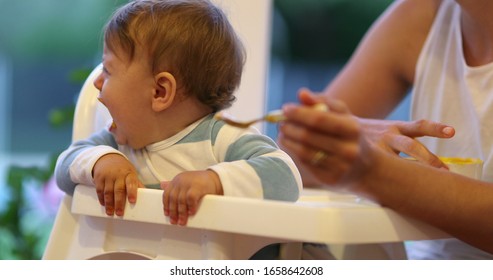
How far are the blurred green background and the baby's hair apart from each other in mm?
1094

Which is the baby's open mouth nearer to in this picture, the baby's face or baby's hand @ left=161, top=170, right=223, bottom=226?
the baby's face

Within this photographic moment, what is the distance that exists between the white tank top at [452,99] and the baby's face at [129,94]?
1.78 feet

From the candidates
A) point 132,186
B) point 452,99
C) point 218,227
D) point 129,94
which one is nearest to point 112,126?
point 129,94

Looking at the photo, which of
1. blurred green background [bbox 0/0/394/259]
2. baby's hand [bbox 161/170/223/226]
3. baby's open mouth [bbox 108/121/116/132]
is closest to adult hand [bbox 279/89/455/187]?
baby's hand [bbox 161/170/223/226]

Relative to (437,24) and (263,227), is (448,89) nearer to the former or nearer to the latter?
(437,24)

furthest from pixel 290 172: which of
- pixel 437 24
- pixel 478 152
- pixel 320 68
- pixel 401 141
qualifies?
pixel 320 68

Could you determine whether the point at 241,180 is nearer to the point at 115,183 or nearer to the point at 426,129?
the point at 115,183

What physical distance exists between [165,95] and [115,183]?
0.14m

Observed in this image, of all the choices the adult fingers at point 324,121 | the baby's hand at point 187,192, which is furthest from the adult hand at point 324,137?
the baby's hand at point 187,192

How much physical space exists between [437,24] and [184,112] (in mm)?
575

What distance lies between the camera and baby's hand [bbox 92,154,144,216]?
785mm

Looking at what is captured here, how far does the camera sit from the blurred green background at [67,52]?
2094 millimetres

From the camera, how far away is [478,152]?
1.10 m

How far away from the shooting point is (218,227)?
687mm
